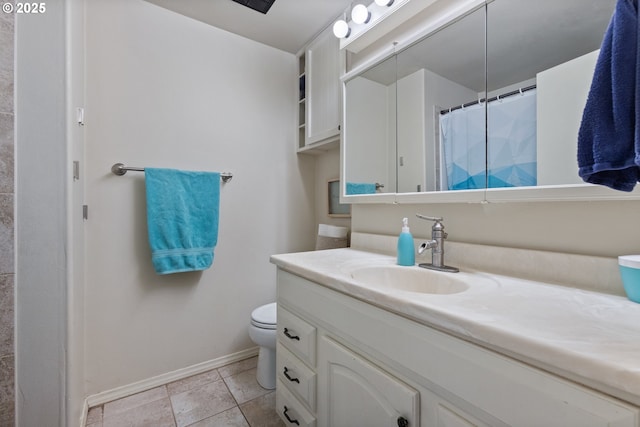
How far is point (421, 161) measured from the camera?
1198mm

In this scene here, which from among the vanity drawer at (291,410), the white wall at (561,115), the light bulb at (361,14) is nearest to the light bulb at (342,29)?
the light bulb at (361,14)

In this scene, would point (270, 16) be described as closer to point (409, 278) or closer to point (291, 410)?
point (409, 278)

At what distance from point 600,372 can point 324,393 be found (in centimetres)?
77

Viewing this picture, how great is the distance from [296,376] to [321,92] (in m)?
1.61

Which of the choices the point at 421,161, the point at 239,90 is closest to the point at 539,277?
the point at 421,161

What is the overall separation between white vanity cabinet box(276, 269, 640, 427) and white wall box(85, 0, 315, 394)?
773 millimetres

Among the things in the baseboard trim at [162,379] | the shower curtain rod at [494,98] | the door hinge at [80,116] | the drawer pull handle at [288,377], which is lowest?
the baseboard trim at [162,379]

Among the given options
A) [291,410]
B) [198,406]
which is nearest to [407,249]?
[291,410]

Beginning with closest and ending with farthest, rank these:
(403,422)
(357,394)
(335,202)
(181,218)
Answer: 1. (403,422)
2. (357,394)
3. (181,218)
4. (335,202)

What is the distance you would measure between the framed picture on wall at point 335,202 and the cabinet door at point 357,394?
0.99 metres

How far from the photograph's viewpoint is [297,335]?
1.07m

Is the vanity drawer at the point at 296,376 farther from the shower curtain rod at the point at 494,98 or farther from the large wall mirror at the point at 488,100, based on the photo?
the shower curtain rod at the point at 494,98

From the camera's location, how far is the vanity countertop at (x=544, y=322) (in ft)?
1.30

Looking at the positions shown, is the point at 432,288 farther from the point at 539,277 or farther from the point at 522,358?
the point at 522,358
